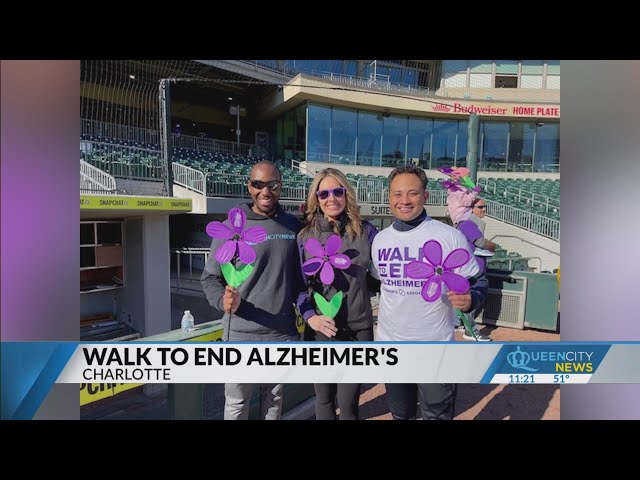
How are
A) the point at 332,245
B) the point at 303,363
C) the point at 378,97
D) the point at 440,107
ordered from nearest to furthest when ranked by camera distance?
the point at 332,245 < the point at 303,363 < the point at 440,107 < the point at 378,97

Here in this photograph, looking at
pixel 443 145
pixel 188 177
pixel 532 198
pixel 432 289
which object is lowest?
pixel 432 289

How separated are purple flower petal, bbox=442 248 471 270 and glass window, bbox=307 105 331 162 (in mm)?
1302

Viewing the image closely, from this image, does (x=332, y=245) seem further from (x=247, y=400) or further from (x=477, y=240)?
(x=247, y=400)

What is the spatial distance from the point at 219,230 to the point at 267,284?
22.8 inches

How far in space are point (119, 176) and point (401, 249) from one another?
247 cm

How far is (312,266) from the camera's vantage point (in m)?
2.08

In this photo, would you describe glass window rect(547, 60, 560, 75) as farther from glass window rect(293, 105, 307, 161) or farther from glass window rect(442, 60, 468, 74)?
glass window rect(293, 105, 307, 161)

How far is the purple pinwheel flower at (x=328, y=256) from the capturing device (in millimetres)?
2059

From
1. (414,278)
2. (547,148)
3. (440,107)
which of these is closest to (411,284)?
(414,278)

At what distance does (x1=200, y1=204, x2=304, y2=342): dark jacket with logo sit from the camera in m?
2.10

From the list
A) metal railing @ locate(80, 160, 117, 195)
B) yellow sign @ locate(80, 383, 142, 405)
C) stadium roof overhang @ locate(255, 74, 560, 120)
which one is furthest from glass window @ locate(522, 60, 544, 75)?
yellow sign @ locate(80, 383, 142, 405)

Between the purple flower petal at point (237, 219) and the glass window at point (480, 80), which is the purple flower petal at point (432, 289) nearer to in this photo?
the purple flower petal at point (237, 219)

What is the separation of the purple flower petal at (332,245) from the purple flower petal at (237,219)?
26.7 inches

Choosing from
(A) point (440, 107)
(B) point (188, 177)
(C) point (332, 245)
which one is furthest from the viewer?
→ (A) point (440, 107)
